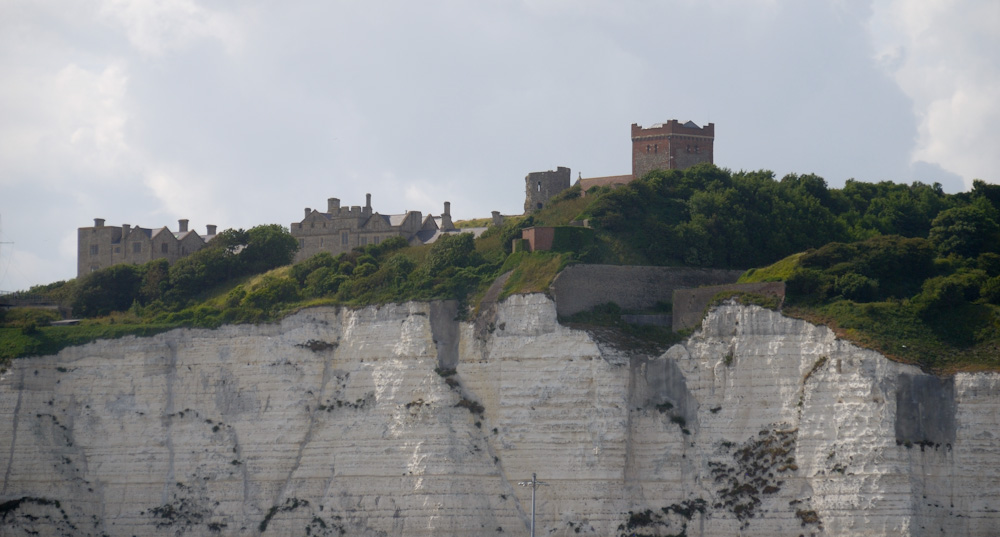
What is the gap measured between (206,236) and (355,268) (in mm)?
20452

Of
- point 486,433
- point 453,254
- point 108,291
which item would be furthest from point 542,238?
point 108,291

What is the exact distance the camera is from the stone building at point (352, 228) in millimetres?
81000

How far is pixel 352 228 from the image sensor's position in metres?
81.2

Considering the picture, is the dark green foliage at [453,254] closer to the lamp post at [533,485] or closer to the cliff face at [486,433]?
the cliff face at [486,433]

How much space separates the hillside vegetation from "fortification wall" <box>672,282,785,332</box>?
3.95ft

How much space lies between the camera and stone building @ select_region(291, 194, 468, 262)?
81.0 metres

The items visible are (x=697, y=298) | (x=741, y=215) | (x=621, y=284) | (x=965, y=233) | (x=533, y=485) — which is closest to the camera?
(x=533, y=485)

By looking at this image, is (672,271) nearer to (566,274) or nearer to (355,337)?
(566,274)

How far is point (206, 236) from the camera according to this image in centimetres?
8875

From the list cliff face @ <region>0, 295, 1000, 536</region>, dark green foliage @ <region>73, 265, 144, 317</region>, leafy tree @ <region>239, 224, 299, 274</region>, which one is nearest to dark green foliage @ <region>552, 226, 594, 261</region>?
cliff face @ <region>0, 295, 1000, 536</region>

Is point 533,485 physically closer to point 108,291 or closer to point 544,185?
point 544,185

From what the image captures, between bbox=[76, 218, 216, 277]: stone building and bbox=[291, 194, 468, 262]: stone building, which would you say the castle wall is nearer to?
bbox=[291, 194, 468, 262]: stone building

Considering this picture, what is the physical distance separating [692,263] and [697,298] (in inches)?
186

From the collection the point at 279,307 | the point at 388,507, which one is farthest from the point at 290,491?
the point at 279,307
